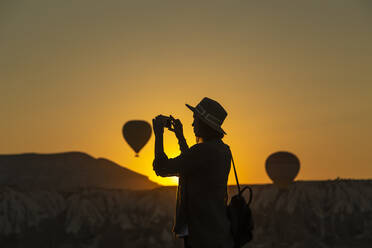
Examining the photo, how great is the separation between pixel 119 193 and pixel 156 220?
6234mm

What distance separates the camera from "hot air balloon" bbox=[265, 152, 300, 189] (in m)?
82.4

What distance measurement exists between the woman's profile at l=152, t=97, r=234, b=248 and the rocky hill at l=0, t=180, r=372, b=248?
56.0 meters

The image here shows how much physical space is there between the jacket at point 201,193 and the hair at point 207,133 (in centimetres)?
13

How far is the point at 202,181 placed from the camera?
5.16 metres

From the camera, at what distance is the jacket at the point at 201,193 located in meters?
Result: 5.01

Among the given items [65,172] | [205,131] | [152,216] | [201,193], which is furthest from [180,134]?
[65,172]

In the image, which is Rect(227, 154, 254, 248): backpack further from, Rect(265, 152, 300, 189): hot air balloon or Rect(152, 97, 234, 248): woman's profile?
Rect(265, 152, 300, 189): hot air balloon

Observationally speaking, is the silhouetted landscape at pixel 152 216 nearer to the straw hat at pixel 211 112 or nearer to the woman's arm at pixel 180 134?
the woman's arm at pixel 180 134

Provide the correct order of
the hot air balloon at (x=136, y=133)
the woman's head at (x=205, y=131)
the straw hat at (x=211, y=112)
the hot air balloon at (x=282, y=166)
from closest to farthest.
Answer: the straw hat at (x=211, y=112) → the woman's head at (x=205, y=131) → the hot air balloon at (x=136, y=133) → the hot air balloon at (x=282, y=166)

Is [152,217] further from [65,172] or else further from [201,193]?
[65,172]

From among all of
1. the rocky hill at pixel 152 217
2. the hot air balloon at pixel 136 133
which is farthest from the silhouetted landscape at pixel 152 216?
the hot air balloon at pixel 136 133

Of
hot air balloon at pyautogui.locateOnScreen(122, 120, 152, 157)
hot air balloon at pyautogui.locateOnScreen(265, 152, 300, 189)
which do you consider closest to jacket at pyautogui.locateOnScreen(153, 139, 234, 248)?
hot air balloon at pyautogui.locateOnScreen(122, 120, 152, 157)

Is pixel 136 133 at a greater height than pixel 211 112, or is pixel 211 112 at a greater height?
pixel 211 112

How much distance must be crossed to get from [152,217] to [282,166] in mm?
25742
